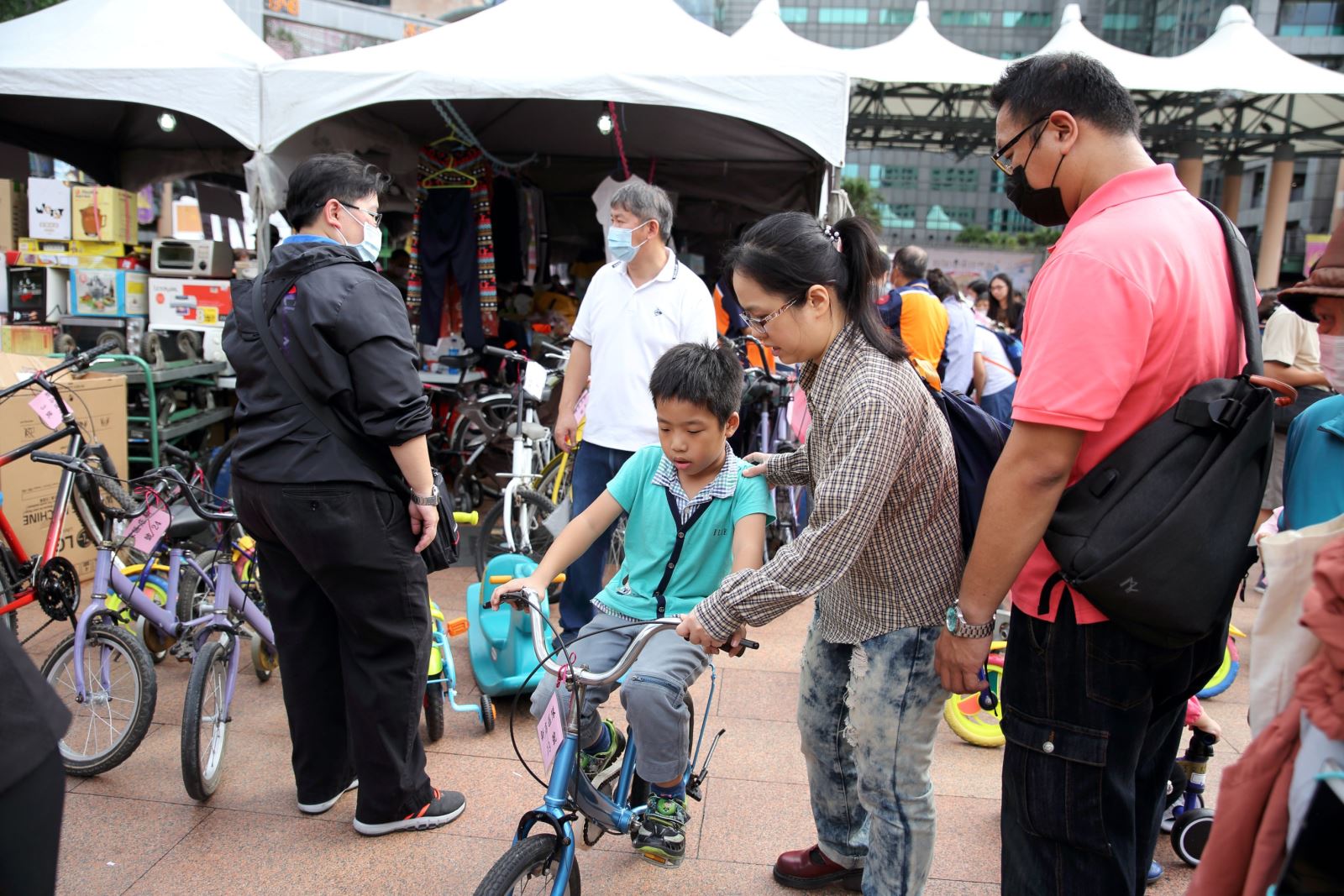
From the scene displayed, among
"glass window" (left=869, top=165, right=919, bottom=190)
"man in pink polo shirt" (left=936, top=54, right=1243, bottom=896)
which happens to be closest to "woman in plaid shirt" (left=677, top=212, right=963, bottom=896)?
"man in pink polo shirt" (left=936, top=54, right=1243, bottom=896)

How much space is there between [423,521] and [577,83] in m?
3.67

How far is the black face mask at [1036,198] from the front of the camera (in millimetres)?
1897

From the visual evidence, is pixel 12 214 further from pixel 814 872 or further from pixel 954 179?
pixel 954 179

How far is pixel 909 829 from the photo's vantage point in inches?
86.3

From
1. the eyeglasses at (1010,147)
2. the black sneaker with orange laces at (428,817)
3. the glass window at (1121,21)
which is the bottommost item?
the black sneaker with orange laces at (428,817)

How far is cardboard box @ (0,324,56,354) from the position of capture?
6.41 m

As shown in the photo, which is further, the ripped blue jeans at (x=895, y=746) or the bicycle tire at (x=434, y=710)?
the bicycle tire at (x=434, y=710)

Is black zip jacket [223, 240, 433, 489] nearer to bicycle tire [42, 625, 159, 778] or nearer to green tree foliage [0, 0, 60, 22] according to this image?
bicycle tire [42, 625, 159, 778]

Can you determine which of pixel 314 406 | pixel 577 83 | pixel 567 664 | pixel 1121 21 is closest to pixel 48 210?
pixel 577 83

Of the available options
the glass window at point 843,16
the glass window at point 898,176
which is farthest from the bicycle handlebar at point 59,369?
the glass window at point 898,176

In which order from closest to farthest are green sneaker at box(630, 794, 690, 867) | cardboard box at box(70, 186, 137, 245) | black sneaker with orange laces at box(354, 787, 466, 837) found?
green sneaker at box(630, 794, 690, 867)
black sneaker with orange laces at box(354, 787, 466, 837)
cardboard box at box(70, 186, 137, 245)

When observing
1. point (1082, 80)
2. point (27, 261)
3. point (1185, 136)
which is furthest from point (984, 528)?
point (1185, 136)

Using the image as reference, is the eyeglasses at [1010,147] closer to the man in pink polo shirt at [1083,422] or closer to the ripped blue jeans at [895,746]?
the man in pink polo shirt at [1083,422]

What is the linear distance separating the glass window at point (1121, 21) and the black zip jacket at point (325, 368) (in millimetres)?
68042
